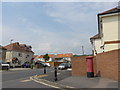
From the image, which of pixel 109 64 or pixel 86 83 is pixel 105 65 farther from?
pixel 86 83

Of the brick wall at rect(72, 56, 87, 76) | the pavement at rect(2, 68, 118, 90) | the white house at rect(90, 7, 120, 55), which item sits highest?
the white house at rect(90, 7, 120, 55)

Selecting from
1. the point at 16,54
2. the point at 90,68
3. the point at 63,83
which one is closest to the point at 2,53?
the point at 16,54

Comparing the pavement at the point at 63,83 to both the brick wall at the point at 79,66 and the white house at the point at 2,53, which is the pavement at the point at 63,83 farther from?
the white house at the point at 2,53

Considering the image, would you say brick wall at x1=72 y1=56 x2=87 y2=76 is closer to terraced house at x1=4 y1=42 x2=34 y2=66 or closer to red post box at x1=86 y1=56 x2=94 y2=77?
red post box at x1=86 y1=56 x2=94 y2=77

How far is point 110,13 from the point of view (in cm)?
1523

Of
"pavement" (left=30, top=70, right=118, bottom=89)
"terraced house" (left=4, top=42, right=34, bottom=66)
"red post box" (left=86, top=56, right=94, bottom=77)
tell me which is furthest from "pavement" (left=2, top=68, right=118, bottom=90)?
"terraced house" (left=4, top=42, right=34, bottom=66)

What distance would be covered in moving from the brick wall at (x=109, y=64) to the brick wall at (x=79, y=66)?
2105 mm

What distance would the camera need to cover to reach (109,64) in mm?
11734

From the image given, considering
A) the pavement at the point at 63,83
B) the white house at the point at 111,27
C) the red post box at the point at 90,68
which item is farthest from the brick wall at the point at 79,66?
the white house at the point at 111,27

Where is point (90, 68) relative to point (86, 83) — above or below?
above

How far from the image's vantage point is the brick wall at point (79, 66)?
1568 cm

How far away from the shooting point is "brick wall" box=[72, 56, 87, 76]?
1568 cm

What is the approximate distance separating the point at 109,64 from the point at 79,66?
474cm

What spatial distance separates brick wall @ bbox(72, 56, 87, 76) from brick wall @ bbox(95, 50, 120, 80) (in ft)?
6.91
